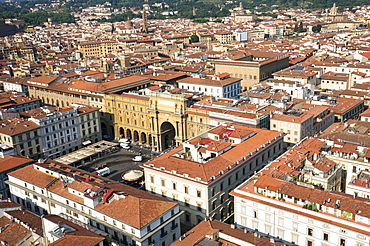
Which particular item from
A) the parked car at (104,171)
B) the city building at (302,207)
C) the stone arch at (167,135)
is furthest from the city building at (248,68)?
the city building at (302,207)

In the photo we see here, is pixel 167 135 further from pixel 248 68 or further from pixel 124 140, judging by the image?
pixel 248 68

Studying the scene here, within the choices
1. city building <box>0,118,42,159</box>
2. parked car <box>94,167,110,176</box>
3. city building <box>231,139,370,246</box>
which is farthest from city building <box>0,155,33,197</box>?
city building <box>231,139,370,246</box>

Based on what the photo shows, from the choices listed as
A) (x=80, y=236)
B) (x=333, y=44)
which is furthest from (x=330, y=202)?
(x=333, y=44)

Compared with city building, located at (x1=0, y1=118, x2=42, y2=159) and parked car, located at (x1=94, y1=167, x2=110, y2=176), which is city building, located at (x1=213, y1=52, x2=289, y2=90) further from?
city building, located at (x1=0, y1=118, x2=42, y2=159)

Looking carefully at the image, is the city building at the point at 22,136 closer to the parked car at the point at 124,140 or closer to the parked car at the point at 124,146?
the parked car at the point at 124,146

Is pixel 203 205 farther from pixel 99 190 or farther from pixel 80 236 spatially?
pixel 80 236

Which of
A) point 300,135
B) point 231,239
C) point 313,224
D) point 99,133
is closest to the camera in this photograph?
point 231,239

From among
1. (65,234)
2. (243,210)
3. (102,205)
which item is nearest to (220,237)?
(243,210)
